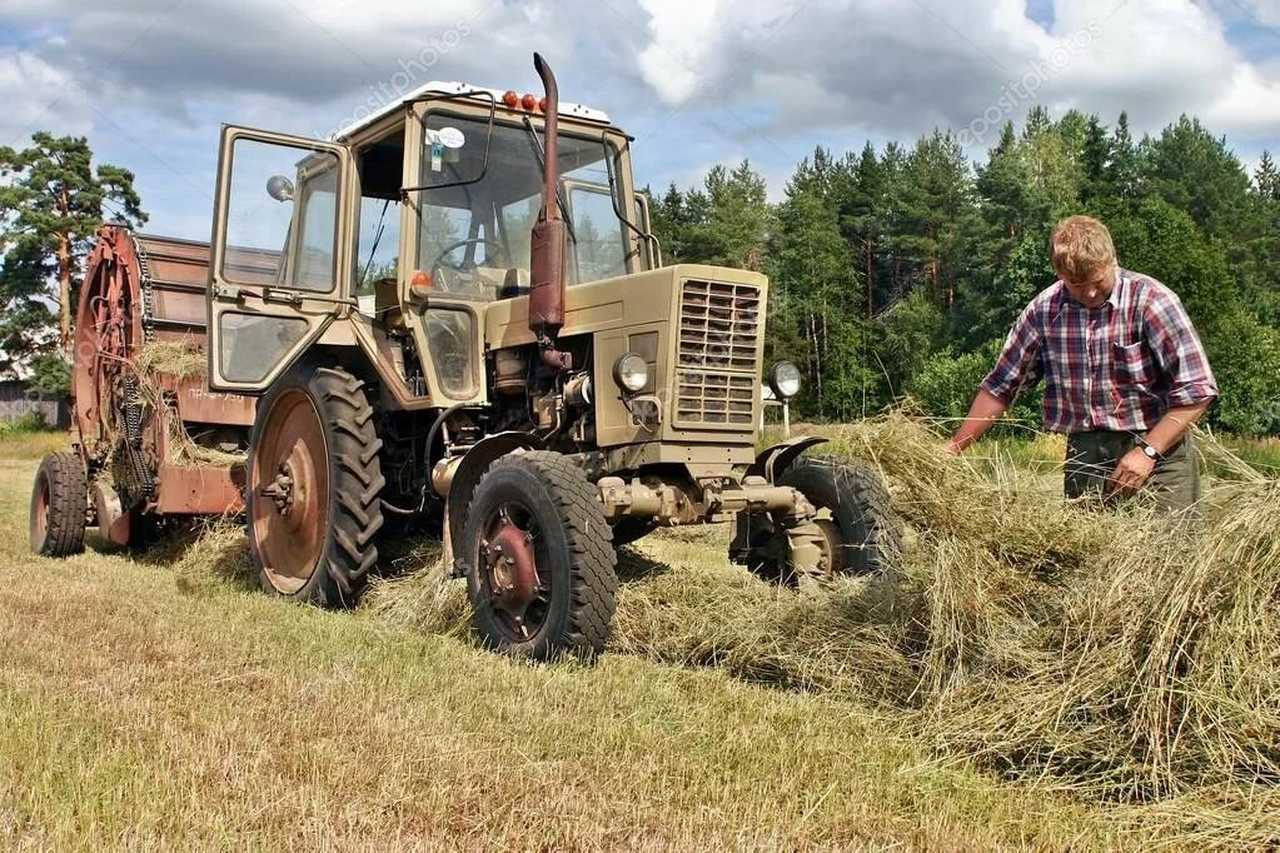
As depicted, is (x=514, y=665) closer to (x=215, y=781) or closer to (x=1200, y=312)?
(x=215, y=781)

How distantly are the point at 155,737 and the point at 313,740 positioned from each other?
19.0 inches

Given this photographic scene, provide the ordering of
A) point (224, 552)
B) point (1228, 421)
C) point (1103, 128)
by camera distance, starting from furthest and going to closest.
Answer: point (1103, 128), point (1228, 421), point (224, 552)

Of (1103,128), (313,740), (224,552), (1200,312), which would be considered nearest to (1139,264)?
(1200,312)

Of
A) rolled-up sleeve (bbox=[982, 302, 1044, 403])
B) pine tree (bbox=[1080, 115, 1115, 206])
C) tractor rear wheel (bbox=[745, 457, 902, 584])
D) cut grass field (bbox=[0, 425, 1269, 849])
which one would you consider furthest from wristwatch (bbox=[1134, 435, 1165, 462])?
pine tree (bbox=[1080, 115, 1115, 206])

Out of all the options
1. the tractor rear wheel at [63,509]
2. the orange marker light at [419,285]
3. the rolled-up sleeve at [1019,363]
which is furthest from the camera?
the tractor rear wheel at [63,509]

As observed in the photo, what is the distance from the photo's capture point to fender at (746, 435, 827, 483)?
6.17 meters

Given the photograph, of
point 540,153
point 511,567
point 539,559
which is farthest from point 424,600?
point 540,153

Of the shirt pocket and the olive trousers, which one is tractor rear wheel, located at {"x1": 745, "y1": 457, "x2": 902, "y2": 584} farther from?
the shirt pocket

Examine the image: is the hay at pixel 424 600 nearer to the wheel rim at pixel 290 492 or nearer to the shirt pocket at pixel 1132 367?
the wheel rim at pixel 290 492

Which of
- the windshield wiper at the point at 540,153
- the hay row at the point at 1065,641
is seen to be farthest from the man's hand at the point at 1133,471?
the windshield wiper at the point at 540,153

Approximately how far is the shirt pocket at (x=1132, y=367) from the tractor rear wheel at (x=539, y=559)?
2131 mm

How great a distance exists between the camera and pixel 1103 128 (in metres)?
50.1

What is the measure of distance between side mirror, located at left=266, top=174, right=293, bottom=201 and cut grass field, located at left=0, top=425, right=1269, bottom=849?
2.84 meters

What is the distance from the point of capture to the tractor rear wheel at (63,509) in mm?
9148
